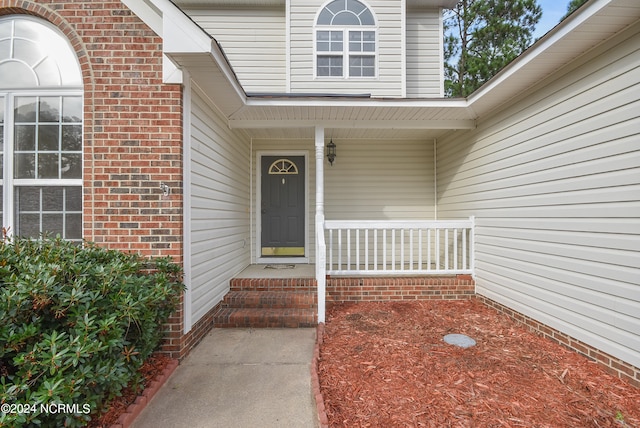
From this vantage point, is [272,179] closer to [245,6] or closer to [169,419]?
[245,6]

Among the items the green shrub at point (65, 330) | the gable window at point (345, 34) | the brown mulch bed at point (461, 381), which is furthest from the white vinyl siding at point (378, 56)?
the green shrub at point (65, 330)

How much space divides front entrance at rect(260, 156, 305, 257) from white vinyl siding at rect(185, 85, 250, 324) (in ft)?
2.74

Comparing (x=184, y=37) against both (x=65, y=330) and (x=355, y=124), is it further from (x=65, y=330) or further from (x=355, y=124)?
(x=355, y=124)

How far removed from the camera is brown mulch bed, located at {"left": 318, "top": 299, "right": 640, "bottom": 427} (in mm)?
2150

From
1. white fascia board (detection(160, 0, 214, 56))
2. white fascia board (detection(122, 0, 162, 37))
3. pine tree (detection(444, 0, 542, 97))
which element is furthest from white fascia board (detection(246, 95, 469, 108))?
pine tree (detection(444, 0, 542, 97))

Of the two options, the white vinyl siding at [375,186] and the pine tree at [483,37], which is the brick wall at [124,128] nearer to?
the white vinyl siding at [375,186]

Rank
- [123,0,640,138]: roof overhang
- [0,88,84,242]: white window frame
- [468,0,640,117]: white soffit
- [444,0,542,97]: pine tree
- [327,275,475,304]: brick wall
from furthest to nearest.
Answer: [444,0,542,97]: pine tree < [327,275,475,304]: brick wall < [0,88,84,242]: white window frame < [123,0,640,138]: roof overhang < [468,0,640,117]: white soffit

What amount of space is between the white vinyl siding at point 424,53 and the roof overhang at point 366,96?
1.54 metres

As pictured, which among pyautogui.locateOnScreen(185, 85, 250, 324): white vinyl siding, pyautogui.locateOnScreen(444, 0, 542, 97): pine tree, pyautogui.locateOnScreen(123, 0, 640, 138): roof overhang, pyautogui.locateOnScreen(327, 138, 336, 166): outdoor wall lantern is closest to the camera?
pyautogui.locateOnScreen(123, 0, 640, 138): roof overhang

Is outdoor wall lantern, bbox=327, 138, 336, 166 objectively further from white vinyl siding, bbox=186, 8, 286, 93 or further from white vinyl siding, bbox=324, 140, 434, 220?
white vinyl siding, bbox=186, 8, 286, 93

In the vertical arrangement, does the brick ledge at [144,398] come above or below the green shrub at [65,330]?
below

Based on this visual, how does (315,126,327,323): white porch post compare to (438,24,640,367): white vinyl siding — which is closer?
(438,24,640,367): white vinyl siding

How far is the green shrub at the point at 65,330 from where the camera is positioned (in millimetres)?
1732

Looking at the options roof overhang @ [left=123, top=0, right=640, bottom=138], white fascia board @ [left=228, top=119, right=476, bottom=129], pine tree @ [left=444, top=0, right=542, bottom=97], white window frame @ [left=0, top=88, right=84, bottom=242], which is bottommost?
white window frame @ [left=0, top=88, right=84, bottom=242]
